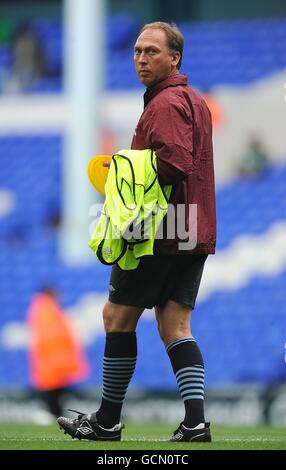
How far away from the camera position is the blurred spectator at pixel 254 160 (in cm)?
1677

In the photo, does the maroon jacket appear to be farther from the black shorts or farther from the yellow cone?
the yellow cone

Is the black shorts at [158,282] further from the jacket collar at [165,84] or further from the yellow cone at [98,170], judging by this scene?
the jacket collar at [165,84]

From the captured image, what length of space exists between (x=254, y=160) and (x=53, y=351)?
590cm

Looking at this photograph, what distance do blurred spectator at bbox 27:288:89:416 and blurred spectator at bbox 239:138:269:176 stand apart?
5.56 metres

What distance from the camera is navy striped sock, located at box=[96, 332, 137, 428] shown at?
5.34 m

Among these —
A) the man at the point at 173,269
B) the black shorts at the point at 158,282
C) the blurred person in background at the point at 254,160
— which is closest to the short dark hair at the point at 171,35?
the man at the point at 173,269

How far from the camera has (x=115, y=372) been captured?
17.6ft

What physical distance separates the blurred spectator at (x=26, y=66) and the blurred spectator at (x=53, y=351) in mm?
8755

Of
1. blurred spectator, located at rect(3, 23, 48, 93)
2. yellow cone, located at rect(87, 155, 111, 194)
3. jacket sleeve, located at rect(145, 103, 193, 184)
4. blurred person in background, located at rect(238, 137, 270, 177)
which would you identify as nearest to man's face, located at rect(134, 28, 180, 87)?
jacket sleeve, located at rect(145, 103, 193, 184)

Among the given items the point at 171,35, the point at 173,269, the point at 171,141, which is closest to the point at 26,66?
the point at 171,35

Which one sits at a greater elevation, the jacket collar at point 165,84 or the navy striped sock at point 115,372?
the jacket collar at point 165,84

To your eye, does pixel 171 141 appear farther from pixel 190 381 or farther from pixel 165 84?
pixel 190 381
